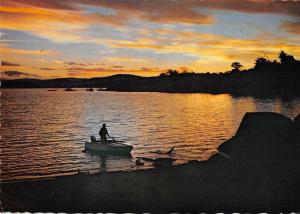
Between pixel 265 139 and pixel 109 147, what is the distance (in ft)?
10.7

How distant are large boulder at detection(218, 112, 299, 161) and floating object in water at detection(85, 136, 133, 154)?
232 cm

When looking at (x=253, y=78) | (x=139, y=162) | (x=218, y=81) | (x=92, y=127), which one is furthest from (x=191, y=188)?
(x=139, y=162)

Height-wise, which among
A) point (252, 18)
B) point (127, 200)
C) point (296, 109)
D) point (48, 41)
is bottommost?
point (127, 200)

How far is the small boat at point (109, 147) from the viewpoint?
257 inches

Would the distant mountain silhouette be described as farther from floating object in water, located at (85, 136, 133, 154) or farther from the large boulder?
floating object in water, located at (85, 136, 133, 154)

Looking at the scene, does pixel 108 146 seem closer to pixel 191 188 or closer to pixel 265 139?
pixel 191 188

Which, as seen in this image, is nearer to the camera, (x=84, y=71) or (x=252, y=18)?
(x=252, y=18)

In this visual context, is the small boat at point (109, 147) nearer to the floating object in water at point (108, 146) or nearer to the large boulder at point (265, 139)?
the floating object in water at point (108, 146)

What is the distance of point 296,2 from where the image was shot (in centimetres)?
438

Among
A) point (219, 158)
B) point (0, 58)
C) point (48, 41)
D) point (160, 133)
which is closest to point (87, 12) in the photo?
point (48, 41)

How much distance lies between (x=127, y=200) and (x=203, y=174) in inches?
41.2

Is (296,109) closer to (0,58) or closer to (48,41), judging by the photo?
(48,41)

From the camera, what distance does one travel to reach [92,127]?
604cm

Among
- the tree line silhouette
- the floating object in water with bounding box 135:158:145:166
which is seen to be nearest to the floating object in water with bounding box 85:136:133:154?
the floating object in water with bounding box 135:158:145:166
